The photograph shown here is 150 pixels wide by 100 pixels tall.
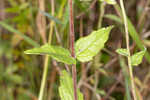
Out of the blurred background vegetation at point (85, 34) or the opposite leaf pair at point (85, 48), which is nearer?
the opposite leaf pair at point (85, 48)

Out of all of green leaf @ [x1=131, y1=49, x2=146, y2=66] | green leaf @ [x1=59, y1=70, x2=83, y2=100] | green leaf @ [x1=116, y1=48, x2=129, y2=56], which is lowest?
green leaf @ [x1=59, y1=70, x2=83, y2=100]

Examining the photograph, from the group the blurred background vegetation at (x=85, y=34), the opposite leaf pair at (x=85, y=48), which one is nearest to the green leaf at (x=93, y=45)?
the opposite leaf pair at (x=85, y=48)

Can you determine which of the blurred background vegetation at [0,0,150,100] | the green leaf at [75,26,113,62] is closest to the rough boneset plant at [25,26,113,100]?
the green leaf at [75,26,113,62]

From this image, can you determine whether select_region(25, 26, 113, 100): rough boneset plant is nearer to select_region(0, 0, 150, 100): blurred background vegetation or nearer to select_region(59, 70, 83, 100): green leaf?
select_region(59, 70, 83, 100): green leaf

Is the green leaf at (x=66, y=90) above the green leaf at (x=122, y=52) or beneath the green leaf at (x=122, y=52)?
beneath

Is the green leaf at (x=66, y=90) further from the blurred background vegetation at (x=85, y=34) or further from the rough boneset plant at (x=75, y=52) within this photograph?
the blurred background vegetation at (x=85, y=34)

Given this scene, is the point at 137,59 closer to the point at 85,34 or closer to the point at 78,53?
the point at 78,53

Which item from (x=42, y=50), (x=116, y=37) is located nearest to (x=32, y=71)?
(x=116, y=37)

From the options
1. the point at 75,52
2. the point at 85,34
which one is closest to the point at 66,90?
the point at 75,52
